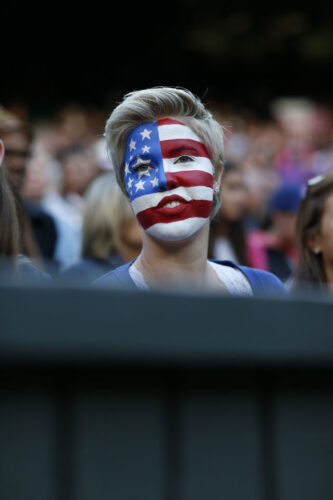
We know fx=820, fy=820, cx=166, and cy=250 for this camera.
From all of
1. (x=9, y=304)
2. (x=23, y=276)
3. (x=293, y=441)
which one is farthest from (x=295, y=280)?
(x=9, y=304)

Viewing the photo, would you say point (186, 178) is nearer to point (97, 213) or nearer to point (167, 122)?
point (167, 122)

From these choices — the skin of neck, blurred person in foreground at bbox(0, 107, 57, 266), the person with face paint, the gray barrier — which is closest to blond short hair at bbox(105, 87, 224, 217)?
the person with face paint

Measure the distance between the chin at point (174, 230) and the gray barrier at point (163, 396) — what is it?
126 cm

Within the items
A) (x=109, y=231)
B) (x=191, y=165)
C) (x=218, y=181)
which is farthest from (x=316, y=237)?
(x=109, y=231)

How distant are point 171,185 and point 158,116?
210 millimetres

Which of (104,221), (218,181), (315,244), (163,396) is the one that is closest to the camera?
(163,396)

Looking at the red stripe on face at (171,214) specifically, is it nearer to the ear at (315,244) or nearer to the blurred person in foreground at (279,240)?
the ear at (315,244)

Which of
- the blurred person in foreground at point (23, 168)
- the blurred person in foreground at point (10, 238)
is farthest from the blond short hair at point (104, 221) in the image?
the blurred person in foreground at point (10, 238)

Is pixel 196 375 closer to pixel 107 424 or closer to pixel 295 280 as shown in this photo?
pixel 107 424

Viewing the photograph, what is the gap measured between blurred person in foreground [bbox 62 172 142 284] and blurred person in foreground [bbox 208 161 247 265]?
43cm

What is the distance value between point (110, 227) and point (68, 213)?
126cm

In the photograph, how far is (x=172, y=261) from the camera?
2.25 metres

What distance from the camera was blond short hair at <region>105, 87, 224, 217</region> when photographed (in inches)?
89.4

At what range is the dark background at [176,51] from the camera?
42.5 feet
